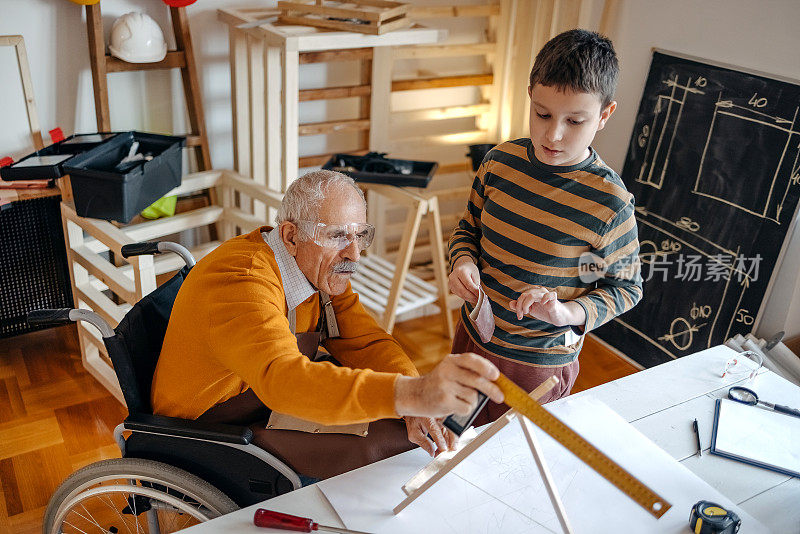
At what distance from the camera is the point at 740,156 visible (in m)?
2.66

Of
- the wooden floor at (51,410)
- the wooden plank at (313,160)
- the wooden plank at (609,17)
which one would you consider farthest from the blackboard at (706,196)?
the wooden plank at (313,160)

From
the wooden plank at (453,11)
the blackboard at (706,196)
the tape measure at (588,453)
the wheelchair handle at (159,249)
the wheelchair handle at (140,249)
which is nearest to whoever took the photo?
the tape measure at (588,453)

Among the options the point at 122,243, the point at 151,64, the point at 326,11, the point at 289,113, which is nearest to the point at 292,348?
the point at 122,243

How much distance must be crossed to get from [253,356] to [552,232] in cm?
70

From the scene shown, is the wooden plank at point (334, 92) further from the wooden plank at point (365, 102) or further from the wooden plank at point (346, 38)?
the wooden plank at point (346, 38)

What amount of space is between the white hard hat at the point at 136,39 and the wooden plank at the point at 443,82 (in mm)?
1098

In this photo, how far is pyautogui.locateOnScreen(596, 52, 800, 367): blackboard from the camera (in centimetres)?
256

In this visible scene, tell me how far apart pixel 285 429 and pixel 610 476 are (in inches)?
29.2

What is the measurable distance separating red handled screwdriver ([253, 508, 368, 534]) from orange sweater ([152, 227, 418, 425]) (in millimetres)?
176

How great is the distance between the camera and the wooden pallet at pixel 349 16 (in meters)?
2.65


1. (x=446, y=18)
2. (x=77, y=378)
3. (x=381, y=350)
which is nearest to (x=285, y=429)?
(x=381, y=350)

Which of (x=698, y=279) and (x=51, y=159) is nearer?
(x=51, y=159)

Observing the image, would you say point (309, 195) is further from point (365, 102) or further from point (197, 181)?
point (365, 102)

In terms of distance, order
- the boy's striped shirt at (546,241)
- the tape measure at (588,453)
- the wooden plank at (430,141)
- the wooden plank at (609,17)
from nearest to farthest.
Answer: the tape measure at (588,453)
the boy's striped shirt at (546,241)
the wooden plank at (609,17)
the wooden plank at (430,141)
